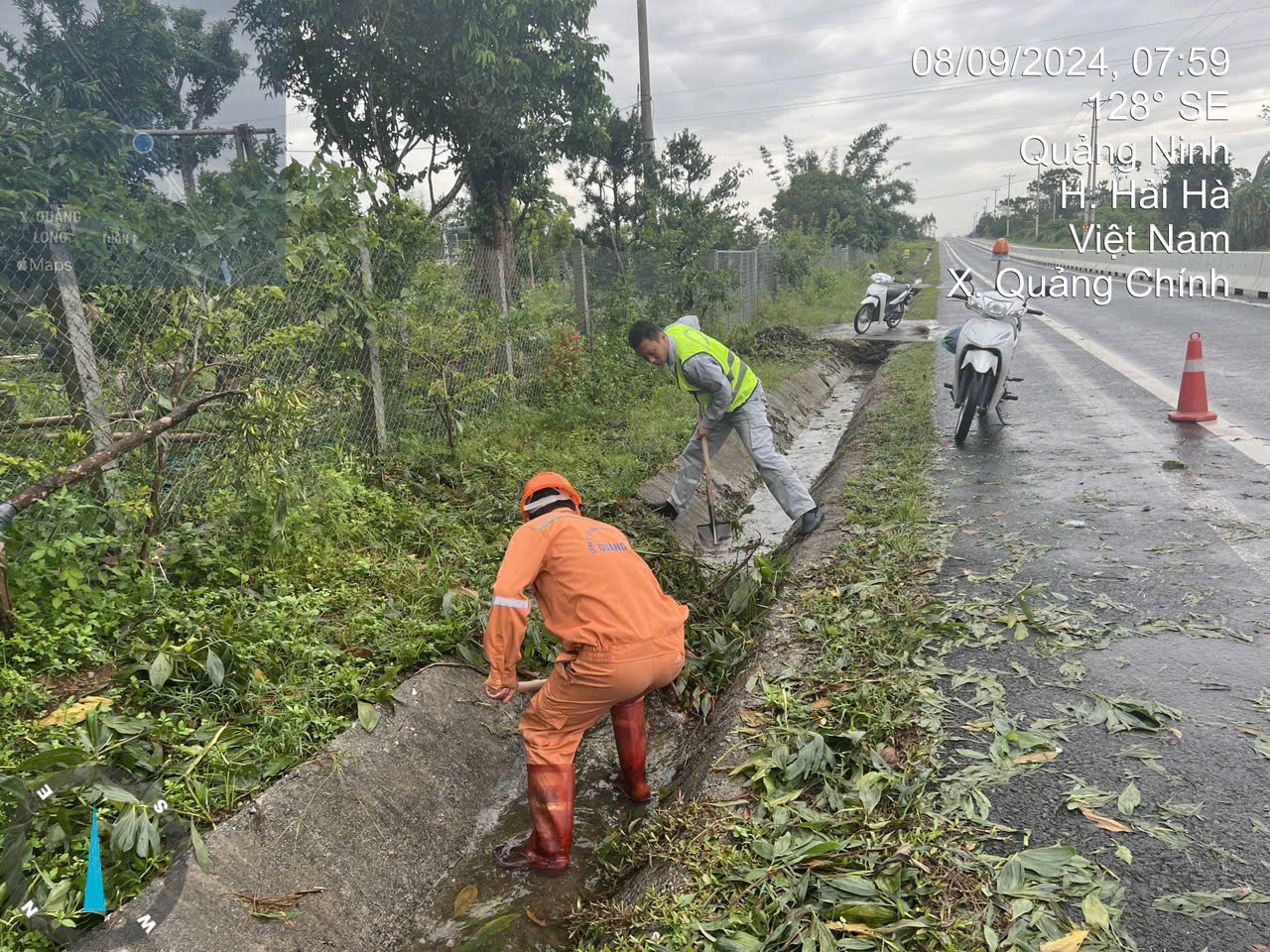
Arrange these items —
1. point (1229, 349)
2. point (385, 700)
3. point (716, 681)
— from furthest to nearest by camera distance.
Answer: point (1229, 349)
point (716, 681)
point (385, 700)

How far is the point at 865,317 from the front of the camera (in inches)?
720

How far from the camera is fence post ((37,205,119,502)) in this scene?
436 centimetres

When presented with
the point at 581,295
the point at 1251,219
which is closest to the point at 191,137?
the point at 581,295

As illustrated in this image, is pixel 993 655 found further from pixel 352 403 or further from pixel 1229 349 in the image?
pixel 1229 349

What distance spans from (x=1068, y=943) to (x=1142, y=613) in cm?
236

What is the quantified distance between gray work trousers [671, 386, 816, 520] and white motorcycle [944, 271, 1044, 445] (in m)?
2.33

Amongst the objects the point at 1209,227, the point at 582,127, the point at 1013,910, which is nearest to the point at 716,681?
the point at 1013,910

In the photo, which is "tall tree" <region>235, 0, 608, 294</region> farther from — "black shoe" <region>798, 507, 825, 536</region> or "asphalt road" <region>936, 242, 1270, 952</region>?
"asphalt road" <region>936, 242, 1270, 952</region>

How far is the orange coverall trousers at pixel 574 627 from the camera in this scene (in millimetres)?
3248

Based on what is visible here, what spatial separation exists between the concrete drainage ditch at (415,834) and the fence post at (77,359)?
1.97 metres

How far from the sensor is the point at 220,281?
17.4 feet

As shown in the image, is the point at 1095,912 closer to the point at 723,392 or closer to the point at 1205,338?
the point at 723,392

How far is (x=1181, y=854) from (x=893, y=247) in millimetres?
62850

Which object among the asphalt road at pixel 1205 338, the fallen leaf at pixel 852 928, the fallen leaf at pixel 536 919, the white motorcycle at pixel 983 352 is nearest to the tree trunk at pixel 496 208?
the white motorcycle at pixel 983 352
